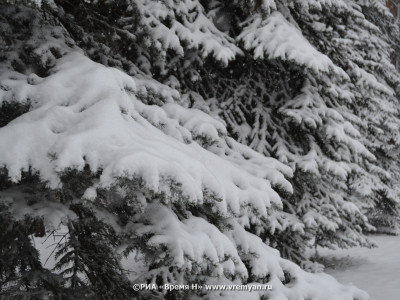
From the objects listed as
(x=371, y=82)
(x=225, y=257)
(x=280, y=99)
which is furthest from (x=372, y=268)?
(x=225, y=257)

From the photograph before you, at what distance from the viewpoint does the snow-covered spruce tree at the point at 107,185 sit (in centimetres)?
231

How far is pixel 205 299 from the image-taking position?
341 centimetres

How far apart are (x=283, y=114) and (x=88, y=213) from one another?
13.5 feet

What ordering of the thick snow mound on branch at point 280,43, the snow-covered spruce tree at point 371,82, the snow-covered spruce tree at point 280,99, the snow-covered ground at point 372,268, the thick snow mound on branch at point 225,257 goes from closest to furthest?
the thick snow mound on branch at point 225,257
the thick snow mound on branch at point 280,43
the snow-covered spruce tree at point 280,99
the snow-covered spruce tree at point 371,82
the snow-covered ground at point 372,268

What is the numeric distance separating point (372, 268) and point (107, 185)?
9.63m

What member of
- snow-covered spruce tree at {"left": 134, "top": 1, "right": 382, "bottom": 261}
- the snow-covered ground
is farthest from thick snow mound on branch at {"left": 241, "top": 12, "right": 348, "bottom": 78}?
the snow-covered ground

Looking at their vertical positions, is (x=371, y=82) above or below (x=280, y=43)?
below

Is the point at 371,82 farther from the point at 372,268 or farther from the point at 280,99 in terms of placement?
the point at 372,268

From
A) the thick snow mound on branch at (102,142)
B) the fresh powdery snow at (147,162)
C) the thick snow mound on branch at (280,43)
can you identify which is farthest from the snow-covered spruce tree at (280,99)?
the thick snow mound on branch at (102,142)

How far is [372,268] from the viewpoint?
10023mm

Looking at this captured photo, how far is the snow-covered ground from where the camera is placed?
7.79 meters

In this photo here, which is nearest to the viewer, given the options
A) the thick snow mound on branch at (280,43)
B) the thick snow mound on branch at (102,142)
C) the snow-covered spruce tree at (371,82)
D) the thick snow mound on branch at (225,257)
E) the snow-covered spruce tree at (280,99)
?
the thick snow mound on branch at (102,142)

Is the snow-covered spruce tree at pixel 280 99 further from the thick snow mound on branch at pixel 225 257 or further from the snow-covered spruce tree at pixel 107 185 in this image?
the snow-covered spruce tree at pixel 107 185

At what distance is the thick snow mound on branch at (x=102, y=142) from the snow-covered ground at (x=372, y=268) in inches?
222
